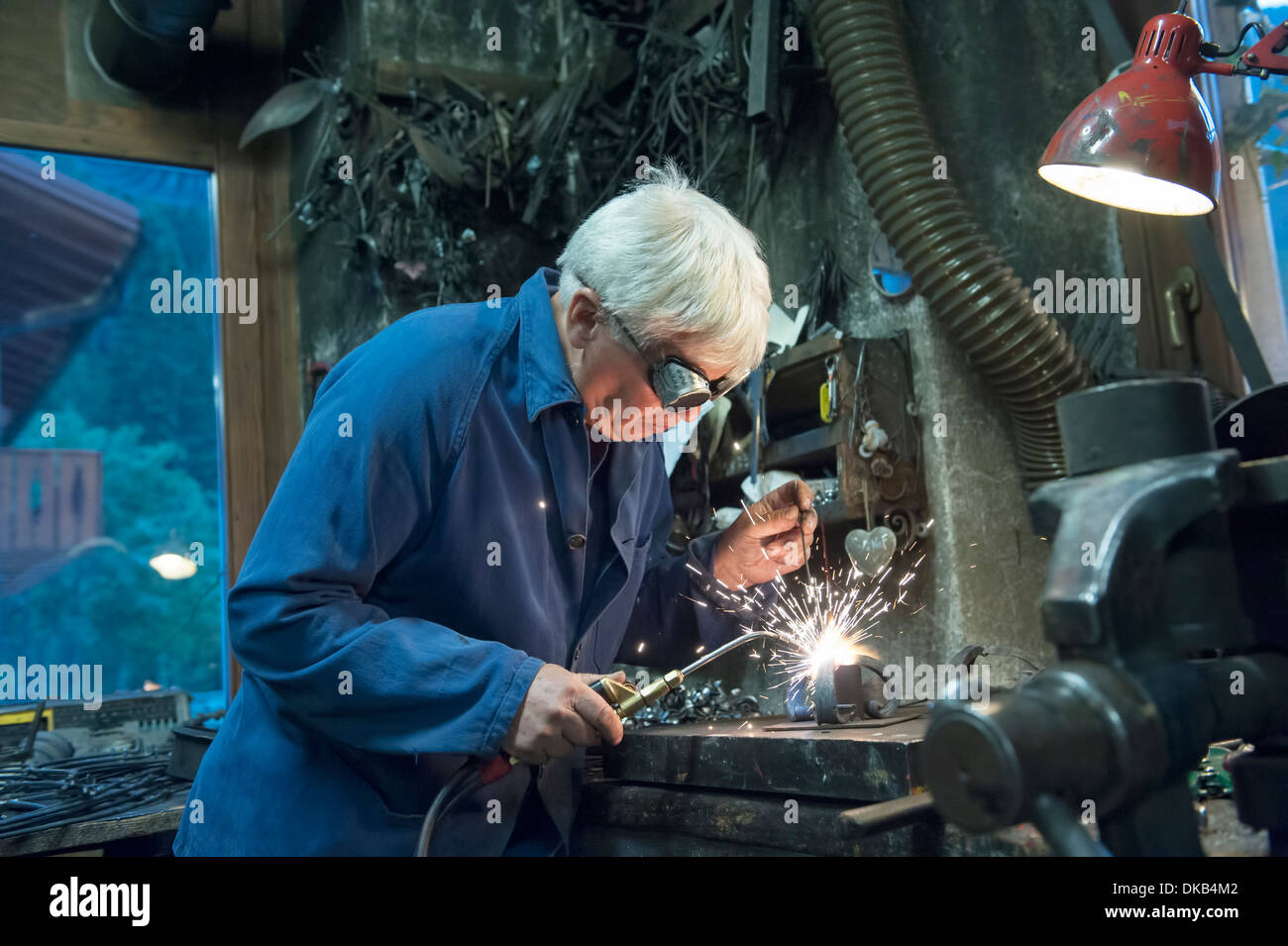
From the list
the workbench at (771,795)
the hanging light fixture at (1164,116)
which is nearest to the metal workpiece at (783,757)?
the workbench at (771,795)

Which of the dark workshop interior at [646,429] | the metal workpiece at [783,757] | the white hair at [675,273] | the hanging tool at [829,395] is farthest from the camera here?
the hanging tool at [829,395]

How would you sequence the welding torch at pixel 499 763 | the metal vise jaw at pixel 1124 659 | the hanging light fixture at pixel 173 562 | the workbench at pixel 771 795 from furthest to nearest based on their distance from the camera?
1. the hanging light fixture at pixel 173 562
2. the welding torch at pixel 499 763
3. the workbench at pixel 771 795
4. the metal vise jaw at pixel 1124 659

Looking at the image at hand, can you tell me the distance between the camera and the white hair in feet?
6.43

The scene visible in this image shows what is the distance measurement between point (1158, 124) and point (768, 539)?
43.9 inches

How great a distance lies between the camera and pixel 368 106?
14.9ft

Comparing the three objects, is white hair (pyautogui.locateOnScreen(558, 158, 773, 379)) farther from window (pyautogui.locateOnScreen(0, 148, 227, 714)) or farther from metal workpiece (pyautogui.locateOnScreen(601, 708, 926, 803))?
window (pyautogui.locateOnScreen(0, 148, 227, 714))

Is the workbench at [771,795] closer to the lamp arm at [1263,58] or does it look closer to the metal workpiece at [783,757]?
the metal workpiece at [783,757]

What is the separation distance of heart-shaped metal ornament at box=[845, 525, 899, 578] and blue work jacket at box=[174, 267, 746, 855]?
2.83 feet

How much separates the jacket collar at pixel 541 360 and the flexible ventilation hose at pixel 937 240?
1167 mm

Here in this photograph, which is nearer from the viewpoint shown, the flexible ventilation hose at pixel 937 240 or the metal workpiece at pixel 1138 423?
the metal workpiece at pixel 1138 423

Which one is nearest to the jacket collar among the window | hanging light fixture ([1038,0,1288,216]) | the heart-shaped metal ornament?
hanging light fixture ([1038,0,1288,216])

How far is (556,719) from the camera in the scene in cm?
171

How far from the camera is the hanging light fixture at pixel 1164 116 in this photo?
6.19 feet
